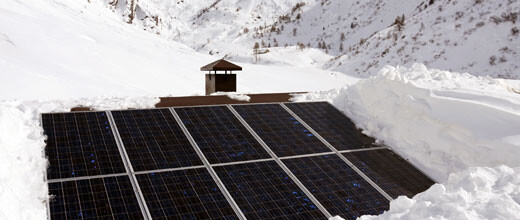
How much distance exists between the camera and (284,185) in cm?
754

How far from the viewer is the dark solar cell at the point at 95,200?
635cm

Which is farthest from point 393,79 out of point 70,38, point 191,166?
point 70,38

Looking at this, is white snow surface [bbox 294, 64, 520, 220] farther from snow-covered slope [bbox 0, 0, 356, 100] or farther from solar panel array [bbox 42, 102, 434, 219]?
snow-covered slope [bbox 0, 0, 356, 100]

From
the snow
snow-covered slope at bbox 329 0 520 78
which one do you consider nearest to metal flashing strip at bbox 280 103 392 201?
the snow

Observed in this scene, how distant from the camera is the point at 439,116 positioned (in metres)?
9.20

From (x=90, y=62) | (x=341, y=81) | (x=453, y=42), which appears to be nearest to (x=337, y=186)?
(x=90, y=62)

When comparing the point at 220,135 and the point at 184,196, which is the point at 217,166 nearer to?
the point at 184,196

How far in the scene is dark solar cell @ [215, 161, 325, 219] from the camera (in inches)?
268

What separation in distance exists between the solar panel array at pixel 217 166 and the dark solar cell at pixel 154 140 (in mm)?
18

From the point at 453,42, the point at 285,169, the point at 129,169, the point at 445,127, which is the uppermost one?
the point at 453,42

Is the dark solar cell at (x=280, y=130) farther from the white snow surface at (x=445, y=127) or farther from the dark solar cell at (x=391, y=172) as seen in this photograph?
the white snow surface at (x=445, y=127)

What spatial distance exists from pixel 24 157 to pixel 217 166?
9.51 feet

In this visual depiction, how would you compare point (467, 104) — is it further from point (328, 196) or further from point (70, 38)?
point (70, 38)

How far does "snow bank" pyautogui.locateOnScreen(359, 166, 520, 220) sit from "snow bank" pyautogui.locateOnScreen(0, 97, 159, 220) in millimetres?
4217
